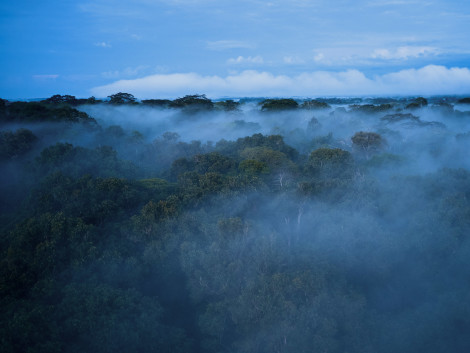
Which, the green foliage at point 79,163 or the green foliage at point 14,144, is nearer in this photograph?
the green foliage at point 79,163

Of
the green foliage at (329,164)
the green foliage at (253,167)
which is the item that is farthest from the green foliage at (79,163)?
the green foliage at (329,164)

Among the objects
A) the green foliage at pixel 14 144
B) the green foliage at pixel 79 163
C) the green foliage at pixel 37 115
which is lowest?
the green foliage at pixel 79 163

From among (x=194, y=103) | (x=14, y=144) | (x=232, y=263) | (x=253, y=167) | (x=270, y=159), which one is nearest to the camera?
(x=232, y=263)

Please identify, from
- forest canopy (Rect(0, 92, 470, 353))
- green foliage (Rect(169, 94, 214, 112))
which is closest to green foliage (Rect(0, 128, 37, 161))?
forest canopy (Rect(0, 92, 470, 353))

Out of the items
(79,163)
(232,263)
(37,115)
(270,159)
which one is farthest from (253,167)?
(37,115)

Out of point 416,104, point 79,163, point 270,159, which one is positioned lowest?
point 270,159

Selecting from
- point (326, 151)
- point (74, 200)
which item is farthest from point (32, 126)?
point (326, 151)

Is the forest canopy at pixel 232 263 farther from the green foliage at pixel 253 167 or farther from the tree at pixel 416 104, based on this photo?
the tree at pixel 416 104

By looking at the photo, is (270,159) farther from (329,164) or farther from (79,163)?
(79,163)

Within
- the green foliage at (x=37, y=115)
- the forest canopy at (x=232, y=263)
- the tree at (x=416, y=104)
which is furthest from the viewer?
the tree at (x=416, y=104)
